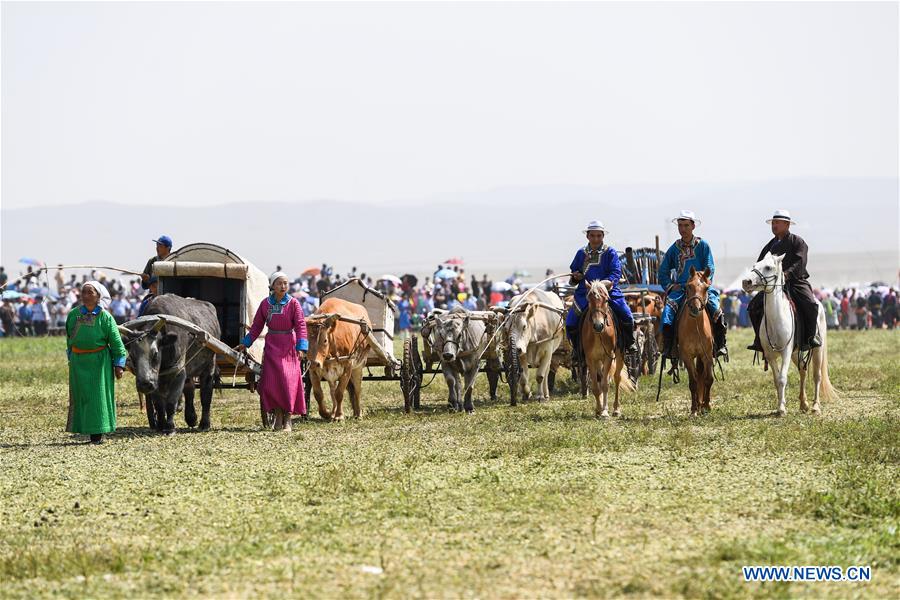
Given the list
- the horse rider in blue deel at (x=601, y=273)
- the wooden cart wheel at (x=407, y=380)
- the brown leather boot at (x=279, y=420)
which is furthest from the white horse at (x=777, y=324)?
the brown leather boot at (x=279, y=420)

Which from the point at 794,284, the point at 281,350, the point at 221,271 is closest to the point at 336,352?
the point at 281,350

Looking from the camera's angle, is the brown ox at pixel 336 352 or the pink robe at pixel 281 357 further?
the brown ox at pixel 336 352

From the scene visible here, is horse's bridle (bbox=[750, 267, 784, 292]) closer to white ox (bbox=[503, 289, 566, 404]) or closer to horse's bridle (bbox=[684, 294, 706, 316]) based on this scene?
horse's bridle (bbox=[684, 294, 706, 316])

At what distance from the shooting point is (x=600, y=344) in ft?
58.3

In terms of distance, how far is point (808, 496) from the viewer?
1089 cm

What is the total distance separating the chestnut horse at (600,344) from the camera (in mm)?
17422

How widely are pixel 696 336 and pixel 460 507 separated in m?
7.57

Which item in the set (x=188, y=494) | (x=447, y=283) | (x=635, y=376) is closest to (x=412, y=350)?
(x=635, y=376)

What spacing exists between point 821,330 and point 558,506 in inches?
349

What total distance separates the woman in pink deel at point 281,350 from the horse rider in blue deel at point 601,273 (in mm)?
3887

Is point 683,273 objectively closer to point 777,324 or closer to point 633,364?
point 777,324

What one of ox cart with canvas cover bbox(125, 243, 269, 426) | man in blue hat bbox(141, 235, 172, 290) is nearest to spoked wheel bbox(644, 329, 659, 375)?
ox cart with canvas cover bbox(125, 243, 269, 426)

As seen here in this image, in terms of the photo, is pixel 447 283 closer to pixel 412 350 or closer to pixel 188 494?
pixel 412 350

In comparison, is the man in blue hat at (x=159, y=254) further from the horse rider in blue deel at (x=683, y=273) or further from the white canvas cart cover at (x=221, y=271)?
the horse rider in blue deel at (x=683, y=273)
